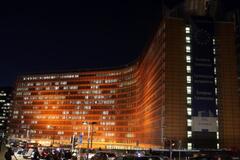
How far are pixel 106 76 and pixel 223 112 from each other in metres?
88.3

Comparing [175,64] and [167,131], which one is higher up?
[175,64]

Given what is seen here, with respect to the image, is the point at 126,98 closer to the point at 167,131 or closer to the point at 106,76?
the point at 106,76

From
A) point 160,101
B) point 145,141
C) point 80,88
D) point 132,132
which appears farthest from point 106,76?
point 160,101

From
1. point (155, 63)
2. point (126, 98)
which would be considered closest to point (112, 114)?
point (126, 98)

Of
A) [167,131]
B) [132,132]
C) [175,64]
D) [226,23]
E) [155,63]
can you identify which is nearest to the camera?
[167,131]

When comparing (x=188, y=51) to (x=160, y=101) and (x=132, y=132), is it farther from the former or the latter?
(x=132, y=132)

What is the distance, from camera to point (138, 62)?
177 meters

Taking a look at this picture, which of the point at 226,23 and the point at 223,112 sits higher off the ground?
the point at 226,23

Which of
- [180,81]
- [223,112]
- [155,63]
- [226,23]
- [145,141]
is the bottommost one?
[145,141]

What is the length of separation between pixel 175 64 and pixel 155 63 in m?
18.4

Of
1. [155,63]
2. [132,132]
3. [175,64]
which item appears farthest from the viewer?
[132,132]

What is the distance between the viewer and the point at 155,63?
133500 millimetres

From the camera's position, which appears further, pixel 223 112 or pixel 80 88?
pixel 80 88

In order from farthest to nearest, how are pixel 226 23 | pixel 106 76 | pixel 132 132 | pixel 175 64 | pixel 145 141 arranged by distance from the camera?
1. pixel 106 76
2. pixel 132 132
3. pixel 145 141
4. pixel 226 23
5. pixel 175 64
